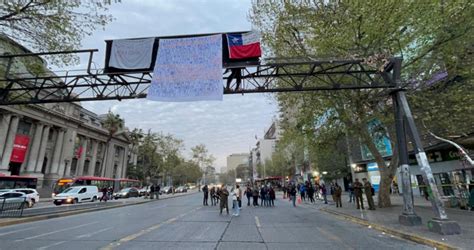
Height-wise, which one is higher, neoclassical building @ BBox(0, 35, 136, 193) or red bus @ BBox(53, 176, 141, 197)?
neoclassical building @ BBox(0, 35, 136, 193)

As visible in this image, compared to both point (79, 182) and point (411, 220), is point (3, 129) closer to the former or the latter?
point (79, 182)

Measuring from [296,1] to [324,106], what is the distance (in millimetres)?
6285

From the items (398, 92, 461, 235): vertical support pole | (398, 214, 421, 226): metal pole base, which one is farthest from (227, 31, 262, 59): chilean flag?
(398, 214, 421, 226): metal pole base

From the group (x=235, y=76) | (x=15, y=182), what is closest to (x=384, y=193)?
(x=235, y=76)

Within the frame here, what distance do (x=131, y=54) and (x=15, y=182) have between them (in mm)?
32951

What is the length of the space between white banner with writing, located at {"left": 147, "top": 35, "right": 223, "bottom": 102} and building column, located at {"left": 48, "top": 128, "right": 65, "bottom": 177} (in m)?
45.3

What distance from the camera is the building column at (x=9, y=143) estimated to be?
119 ft

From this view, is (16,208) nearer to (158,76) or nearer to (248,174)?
(158,76)

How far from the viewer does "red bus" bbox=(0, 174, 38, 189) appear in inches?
1231

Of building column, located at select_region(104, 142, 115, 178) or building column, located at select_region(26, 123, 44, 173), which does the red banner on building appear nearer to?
building column, located at select_region(26, 123, 44, 173)

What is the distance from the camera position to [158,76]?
39.6ft

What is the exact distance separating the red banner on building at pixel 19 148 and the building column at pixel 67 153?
777 cm

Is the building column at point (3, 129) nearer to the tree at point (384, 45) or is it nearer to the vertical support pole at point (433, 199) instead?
the tree at point (384, 45)

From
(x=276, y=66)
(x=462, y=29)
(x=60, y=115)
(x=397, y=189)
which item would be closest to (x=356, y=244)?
(x=276, y=66)
